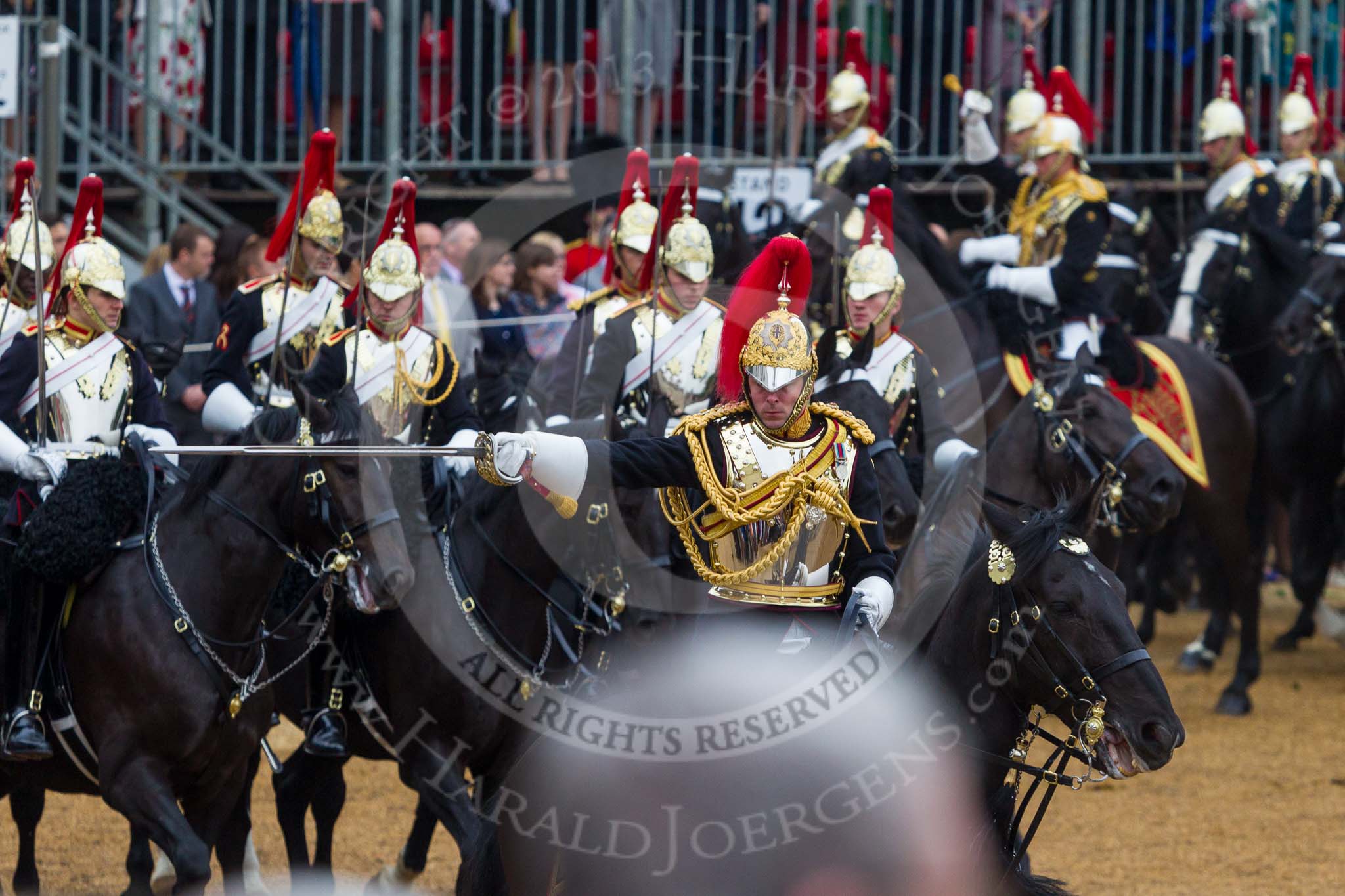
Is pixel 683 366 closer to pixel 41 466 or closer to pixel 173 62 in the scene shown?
pixel 41 466

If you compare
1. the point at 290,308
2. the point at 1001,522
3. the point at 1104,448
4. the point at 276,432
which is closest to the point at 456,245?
the point at 290,308

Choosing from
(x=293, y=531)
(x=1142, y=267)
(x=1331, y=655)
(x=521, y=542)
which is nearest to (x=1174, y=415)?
(x=1142, y=267)

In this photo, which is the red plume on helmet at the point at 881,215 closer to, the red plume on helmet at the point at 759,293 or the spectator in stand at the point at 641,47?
the red plume on helmet at the point at 759,293

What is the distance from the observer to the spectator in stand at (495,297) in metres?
9.95

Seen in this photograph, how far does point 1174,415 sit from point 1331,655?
8.81ft

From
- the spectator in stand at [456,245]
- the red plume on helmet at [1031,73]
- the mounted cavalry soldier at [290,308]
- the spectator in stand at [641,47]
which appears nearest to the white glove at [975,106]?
the red plume on helmet at [1031,73]

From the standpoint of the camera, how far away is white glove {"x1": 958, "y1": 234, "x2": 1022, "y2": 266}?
10.1m

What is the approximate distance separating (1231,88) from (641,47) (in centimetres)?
354

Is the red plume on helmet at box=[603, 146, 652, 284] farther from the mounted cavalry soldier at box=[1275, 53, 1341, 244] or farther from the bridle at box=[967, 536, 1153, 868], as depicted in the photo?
the mounted cavalry soldier at box=[1275, 53, 1341, 244]

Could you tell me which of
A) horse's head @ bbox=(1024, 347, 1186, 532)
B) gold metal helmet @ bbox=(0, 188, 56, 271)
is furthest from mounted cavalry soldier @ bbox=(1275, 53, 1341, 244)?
gold metal helmet @ bbox=(0, 188, 56, 271)

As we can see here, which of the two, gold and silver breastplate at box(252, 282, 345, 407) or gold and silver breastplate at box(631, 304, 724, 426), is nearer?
gold and silver breastplate at box(631, 304, 724, 426)

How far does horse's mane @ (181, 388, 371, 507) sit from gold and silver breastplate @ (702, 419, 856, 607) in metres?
1.51

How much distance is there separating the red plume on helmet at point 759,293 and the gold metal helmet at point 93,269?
7.39 feet

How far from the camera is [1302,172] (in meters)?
11.1
